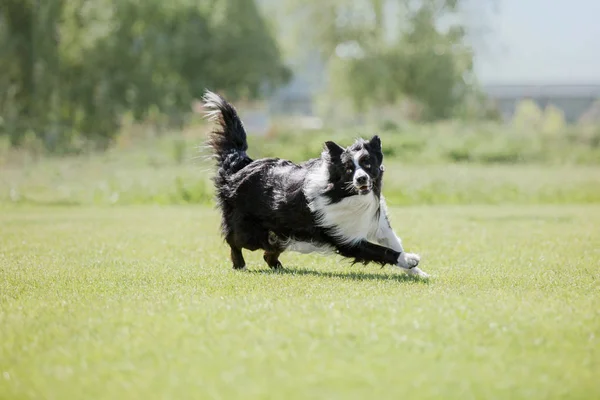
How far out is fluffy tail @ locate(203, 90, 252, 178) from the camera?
11.0 meters

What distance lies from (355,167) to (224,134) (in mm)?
2480

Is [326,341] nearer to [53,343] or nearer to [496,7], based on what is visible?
[53,343]

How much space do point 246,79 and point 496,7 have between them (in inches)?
669

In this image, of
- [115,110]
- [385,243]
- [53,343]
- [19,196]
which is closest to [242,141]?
[385,243]

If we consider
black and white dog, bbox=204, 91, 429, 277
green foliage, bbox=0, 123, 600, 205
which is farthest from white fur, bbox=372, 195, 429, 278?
green foliage, bbox=0, 123, 600, 205

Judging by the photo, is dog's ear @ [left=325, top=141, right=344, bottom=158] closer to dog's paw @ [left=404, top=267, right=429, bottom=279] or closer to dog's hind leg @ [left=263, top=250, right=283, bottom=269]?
dog's paw @ [left=404, top=267, right=429, bottom=279]

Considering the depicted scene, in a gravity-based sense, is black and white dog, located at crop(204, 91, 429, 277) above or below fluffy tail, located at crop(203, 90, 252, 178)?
below

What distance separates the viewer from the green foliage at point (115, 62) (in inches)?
1721

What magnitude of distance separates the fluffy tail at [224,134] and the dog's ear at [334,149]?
1822 millimetres

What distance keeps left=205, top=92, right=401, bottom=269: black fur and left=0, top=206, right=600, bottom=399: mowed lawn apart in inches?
14.5

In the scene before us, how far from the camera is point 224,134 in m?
11.1

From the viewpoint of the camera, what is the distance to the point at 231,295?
821 cm

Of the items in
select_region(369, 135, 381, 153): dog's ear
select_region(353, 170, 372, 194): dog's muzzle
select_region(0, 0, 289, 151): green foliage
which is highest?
select_region(0, 0, 289, 151): green foliage

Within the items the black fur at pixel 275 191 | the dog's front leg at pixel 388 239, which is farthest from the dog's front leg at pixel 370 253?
the dog's front leg at pixel 388 239
